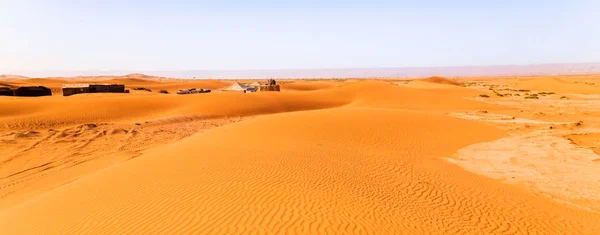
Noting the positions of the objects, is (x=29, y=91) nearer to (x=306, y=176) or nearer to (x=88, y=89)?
(x=88, y=89)

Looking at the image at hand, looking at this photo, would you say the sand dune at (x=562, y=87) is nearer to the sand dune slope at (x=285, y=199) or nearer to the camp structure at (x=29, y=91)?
the sand dune slope at (x=285, y=199)

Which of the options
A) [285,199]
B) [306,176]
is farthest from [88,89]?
[285,199]

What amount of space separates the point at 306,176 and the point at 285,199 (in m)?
1.81

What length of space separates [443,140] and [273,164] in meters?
9.72

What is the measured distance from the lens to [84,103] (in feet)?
82.0

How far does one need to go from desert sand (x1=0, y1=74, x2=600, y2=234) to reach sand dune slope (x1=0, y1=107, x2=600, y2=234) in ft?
0.13

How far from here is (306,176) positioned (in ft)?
28.5

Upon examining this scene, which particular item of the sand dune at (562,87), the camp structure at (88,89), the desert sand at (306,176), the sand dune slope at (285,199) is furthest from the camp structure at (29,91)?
the sand dune at (562,87)

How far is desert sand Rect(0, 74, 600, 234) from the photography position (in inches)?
248

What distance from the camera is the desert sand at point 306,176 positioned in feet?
20.7

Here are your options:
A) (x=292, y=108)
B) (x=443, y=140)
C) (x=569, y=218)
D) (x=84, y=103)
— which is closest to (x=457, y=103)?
(x=292, y=108)

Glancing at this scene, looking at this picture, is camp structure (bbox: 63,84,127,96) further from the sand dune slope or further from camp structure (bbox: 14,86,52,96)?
the sand dune slope

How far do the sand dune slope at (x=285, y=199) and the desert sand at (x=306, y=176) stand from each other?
1.5 inches

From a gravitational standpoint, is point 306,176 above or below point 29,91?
below
